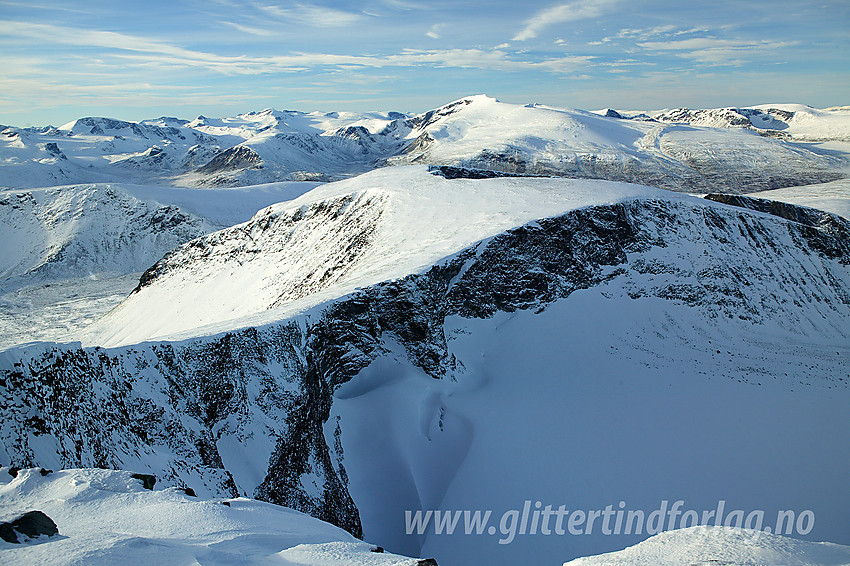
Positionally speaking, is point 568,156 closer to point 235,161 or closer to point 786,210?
point 786,210

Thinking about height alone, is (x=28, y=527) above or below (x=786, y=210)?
below

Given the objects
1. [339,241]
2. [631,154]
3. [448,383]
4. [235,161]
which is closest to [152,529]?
[448,383]

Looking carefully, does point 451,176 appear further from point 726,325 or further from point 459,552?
point 459,552

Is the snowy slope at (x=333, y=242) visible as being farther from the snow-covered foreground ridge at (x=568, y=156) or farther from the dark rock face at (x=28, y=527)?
the snow-covered foreground ridge at (x=568, y=156)

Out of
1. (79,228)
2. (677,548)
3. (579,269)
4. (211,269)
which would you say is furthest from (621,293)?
(79,228)

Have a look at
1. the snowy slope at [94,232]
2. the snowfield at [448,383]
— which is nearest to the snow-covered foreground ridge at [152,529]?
the snowfield at [448,383]

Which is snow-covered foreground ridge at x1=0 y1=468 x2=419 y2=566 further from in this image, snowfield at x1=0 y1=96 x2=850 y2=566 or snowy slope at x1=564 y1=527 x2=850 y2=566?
snowy slope at x1=564 y1=527 x2=850 y2=566
